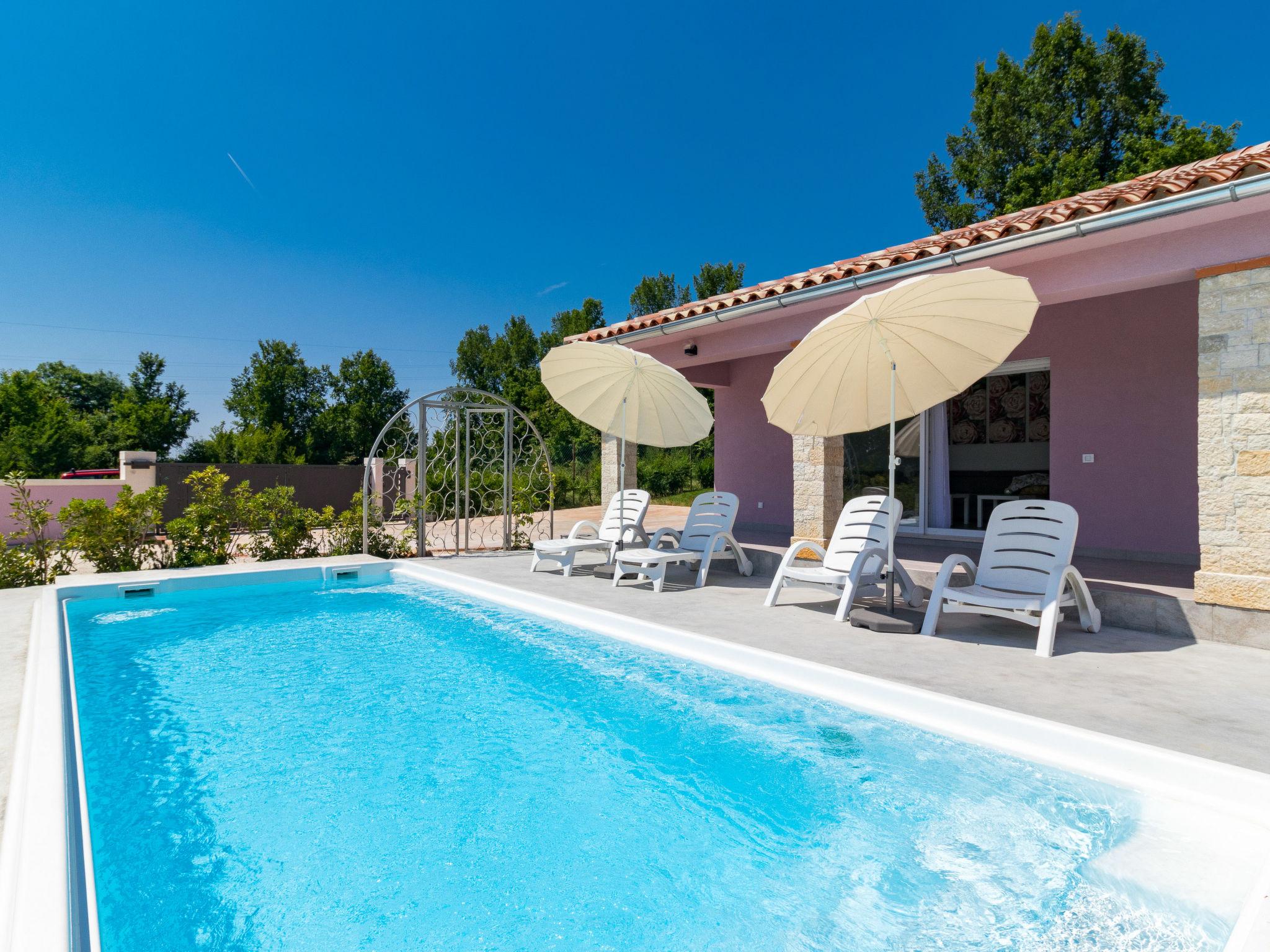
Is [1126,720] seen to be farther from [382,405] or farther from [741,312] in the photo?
[382,405]

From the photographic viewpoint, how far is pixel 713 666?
5457mm

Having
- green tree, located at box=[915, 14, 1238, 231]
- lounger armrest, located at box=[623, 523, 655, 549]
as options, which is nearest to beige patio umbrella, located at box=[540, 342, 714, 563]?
lounger armrest, located at box=[623, 523, 655, 549]

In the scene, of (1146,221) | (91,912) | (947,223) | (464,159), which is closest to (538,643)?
(91,912)

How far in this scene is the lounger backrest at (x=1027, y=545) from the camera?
5.82 meters

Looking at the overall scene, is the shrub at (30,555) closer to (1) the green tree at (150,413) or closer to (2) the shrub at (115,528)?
(2) the shrub at (115,528)

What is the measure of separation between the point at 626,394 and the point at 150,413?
45.1 metres

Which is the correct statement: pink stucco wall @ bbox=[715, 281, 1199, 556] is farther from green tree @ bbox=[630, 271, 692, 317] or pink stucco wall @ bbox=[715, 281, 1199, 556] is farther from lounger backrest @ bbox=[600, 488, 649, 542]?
green tree @ bbox=[630, 271, 692, 317]

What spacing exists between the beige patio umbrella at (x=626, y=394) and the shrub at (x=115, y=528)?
5.86 m

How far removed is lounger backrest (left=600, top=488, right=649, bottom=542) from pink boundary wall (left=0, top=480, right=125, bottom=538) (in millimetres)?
13027

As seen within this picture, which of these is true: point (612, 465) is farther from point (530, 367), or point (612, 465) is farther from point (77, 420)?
point (77, 420)

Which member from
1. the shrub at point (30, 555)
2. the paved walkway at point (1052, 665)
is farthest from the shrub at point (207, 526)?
the paved walkway at point (1052, 665)

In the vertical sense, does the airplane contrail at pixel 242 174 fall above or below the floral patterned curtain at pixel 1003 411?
above

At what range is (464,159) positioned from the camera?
25.5 meters

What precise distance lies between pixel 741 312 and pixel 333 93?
63.2 ft
